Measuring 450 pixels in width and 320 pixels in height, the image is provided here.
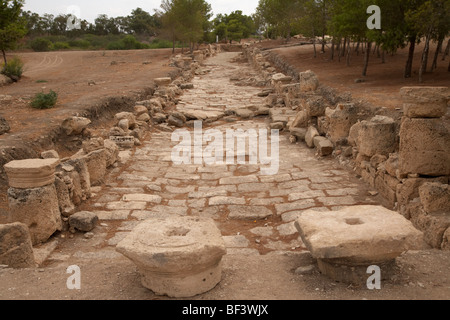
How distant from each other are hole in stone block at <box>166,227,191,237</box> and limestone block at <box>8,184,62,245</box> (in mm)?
2447

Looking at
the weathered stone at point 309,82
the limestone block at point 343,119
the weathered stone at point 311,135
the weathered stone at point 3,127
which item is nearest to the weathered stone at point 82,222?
the weathered stone at point 3,127

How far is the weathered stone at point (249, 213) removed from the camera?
6.51 meters

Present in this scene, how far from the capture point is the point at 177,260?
348cm

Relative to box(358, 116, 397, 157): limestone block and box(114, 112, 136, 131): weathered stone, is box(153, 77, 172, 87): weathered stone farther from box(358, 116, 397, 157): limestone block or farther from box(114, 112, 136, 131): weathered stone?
box(358, 116, 397, 157): limestone block

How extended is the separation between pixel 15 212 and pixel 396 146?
630 cm

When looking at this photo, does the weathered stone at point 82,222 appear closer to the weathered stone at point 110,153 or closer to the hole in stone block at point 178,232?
the hole in stone block at point 178,232

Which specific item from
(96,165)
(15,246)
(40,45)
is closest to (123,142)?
(96,165)

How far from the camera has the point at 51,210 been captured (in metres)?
5.69

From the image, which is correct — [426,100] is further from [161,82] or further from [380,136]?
[161,82]

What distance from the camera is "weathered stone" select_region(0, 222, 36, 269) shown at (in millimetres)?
4426

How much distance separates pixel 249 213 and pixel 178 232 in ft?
8.79

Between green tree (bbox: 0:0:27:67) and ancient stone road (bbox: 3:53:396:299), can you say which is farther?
green tree (bbox: 0:0:27:67)

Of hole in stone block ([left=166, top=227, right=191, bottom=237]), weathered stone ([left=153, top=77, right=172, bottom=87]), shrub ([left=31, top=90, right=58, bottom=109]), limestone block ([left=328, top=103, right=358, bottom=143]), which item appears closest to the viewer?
hole in stone block ([left=166, top=227, right=191, bottom=237])

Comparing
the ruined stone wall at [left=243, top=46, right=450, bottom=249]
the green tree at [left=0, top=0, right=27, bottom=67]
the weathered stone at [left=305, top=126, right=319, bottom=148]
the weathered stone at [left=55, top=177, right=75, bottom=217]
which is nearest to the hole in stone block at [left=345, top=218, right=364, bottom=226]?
the ruined stone wall at [left=243, top=46, right=450, bottom=249]
